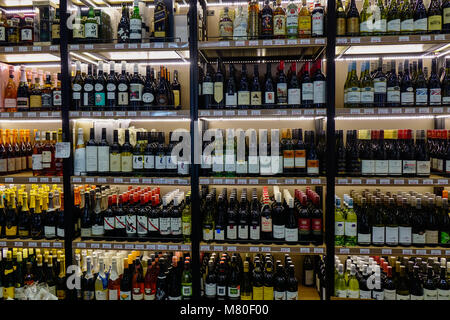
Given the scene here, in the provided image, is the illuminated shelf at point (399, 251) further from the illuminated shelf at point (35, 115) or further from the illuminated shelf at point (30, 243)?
the illuminated shelf at point (35, 115)

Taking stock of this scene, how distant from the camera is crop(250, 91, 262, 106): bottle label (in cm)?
274

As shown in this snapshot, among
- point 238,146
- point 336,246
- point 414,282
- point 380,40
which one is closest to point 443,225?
point 414,282

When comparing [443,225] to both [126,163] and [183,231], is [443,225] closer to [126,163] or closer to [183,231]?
[183,231]

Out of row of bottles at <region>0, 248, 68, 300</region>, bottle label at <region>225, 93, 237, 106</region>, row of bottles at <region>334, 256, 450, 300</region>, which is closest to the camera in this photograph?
row of bottles at <region>334, 256, 450, 300</region>

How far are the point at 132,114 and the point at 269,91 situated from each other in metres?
1.20

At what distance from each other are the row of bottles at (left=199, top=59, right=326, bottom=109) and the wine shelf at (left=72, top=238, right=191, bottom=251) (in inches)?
48.1

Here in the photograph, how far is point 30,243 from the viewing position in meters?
2.85

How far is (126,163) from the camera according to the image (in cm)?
285

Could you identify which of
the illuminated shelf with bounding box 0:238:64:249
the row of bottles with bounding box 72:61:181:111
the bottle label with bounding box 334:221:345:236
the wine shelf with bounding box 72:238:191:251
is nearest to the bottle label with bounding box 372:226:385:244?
the bottle label with bounding box 334:221:345:236

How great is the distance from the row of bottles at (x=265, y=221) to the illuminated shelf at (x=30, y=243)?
1.32 meters

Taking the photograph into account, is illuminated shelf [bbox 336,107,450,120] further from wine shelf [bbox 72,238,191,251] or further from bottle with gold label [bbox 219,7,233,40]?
wine shelf [bbox 72,238,191,251]

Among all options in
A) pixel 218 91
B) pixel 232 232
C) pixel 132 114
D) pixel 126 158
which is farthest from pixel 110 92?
pixel 232 232

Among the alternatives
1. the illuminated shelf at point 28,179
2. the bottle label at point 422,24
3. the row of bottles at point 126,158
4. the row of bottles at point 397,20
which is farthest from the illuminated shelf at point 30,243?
the bottle label at point 422,24

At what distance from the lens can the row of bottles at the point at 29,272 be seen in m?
2.91
